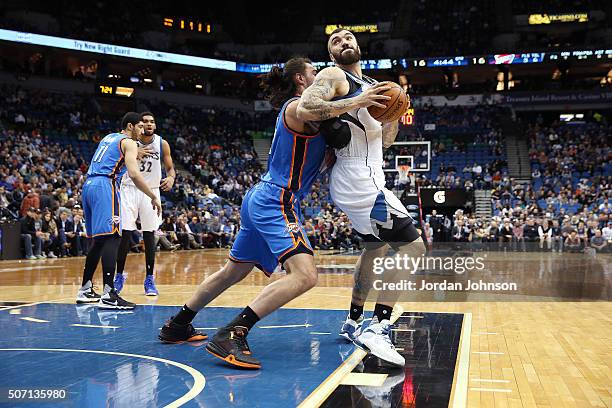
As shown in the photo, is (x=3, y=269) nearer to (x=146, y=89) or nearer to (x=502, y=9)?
(x=146, y=89)

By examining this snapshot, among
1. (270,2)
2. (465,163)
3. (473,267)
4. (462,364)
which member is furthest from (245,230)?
(270,2)

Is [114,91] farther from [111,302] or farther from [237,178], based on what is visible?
[111,302]

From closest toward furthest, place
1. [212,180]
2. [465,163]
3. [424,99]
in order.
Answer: [212,180] < [465,163] < [424,99]

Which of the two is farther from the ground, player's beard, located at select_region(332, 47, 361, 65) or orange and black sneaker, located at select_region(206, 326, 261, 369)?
player's beard, located at select_region(332, 47, 361, 65)

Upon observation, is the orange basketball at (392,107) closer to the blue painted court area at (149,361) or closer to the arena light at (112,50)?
the blue painted court area at (149,361)

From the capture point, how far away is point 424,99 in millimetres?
34281

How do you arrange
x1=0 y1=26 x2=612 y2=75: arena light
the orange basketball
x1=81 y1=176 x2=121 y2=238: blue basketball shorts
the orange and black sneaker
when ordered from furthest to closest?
x1=0 y1=26 x2=612 y2=75: arena light, x1=81 y1=176 x2=121 y2=238: blue basketball shorts, the orange basketball, the orange and black sneaker

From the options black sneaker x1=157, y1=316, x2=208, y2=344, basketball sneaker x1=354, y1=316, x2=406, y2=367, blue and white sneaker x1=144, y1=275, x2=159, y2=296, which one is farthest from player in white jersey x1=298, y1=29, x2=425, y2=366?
blue and white sneaker x1=144, y1=275, x2=159, y2=296

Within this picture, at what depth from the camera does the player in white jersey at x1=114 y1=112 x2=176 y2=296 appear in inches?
270

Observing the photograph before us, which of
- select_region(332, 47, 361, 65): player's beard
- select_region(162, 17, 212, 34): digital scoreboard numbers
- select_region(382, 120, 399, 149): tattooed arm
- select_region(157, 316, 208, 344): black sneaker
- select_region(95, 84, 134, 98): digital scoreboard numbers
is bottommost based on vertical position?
select_region(157, 316, 208, 344): black sneaker

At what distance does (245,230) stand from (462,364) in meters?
1.53

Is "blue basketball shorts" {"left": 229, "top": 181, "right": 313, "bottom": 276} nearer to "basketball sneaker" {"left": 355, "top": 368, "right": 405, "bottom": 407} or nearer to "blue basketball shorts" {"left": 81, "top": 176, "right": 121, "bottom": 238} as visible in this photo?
"basketball sneaker" {"left": 355, "top": 368, "right": 405, "bottom": 407}

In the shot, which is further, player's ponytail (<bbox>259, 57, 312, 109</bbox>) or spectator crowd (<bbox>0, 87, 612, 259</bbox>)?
spectator crowd (<bbox>0, 87, 612, 259</bbox>)

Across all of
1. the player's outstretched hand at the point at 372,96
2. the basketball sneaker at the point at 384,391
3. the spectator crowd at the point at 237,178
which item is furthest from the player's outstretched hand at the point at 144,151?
the spectator crowd at the point at 237,178
